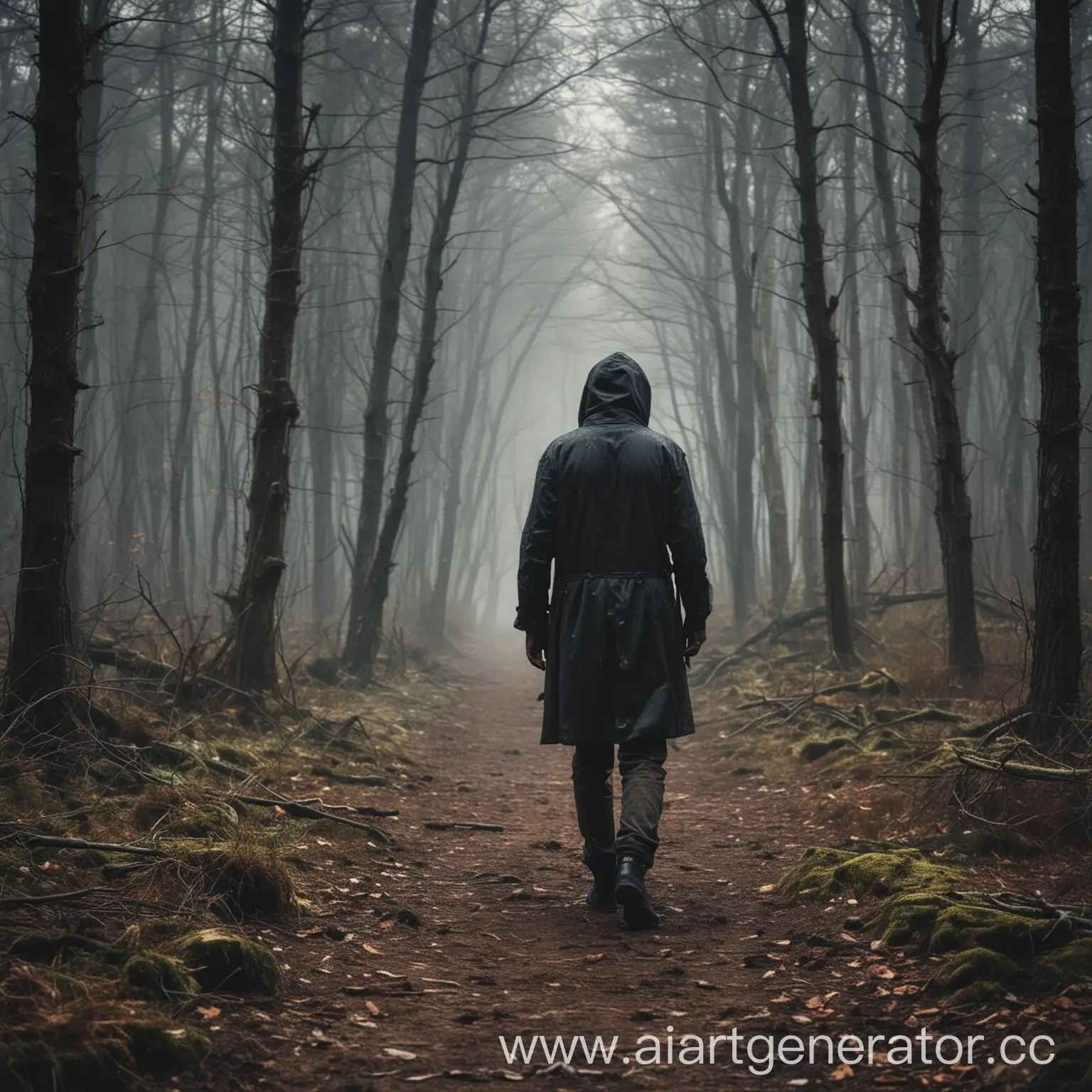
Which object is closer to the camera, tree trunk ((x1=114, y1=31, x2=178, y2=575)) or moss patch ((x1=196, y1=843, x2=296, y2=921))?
moss patch ((x1=196, y1=843, x2=296, y2=921))

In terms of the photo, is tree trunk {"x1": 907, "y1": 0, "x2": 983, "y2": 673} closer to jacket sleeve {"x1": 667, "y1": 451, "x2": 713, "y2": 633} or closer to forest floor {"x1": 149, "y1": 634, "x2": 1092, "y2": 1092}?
forest floor {"x1": 149, "y1": 634, "x2": 1092, "y2": 1092}

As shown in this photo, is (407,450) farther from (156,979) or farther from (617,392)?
(156,979)

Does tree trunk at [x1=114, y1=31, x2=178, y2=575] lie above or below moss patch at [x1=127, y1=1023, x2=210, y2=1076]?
above

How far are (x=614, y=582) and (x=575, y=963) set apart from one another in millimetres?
1626

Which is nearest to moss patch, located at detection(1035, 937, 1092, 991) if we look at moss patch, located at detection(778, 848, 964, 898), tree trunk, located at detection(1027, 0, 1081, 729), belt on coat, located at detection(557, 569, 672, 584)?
moss patch, located at detection(778, 848, 964, 898)

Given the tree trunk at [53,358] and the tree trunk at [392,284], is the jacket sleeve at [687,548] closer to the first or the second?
the tree trunk at [53,358]

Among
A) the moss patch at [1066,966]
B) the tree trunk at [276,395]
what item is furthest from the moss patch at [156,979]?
the tree trunk at [276,395]

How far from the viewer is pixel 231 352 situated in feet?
124

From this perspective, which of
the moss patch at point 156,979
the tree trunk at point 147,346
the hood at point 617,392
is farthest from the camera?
the tree trunk at point 147,346

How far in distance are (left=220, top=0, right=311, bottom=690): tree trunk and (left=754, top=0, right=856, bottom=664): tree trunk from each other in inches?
192

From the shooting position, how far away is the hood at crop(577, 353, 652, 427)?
5.01m

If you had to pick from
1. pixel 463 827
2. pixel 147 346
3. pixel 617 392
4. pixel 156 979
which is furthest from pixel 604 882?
pixel 147 346

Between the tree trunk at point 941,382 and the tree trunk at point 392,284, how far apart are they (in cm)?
640

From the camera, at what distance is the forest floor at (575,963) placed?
9.23 ft
